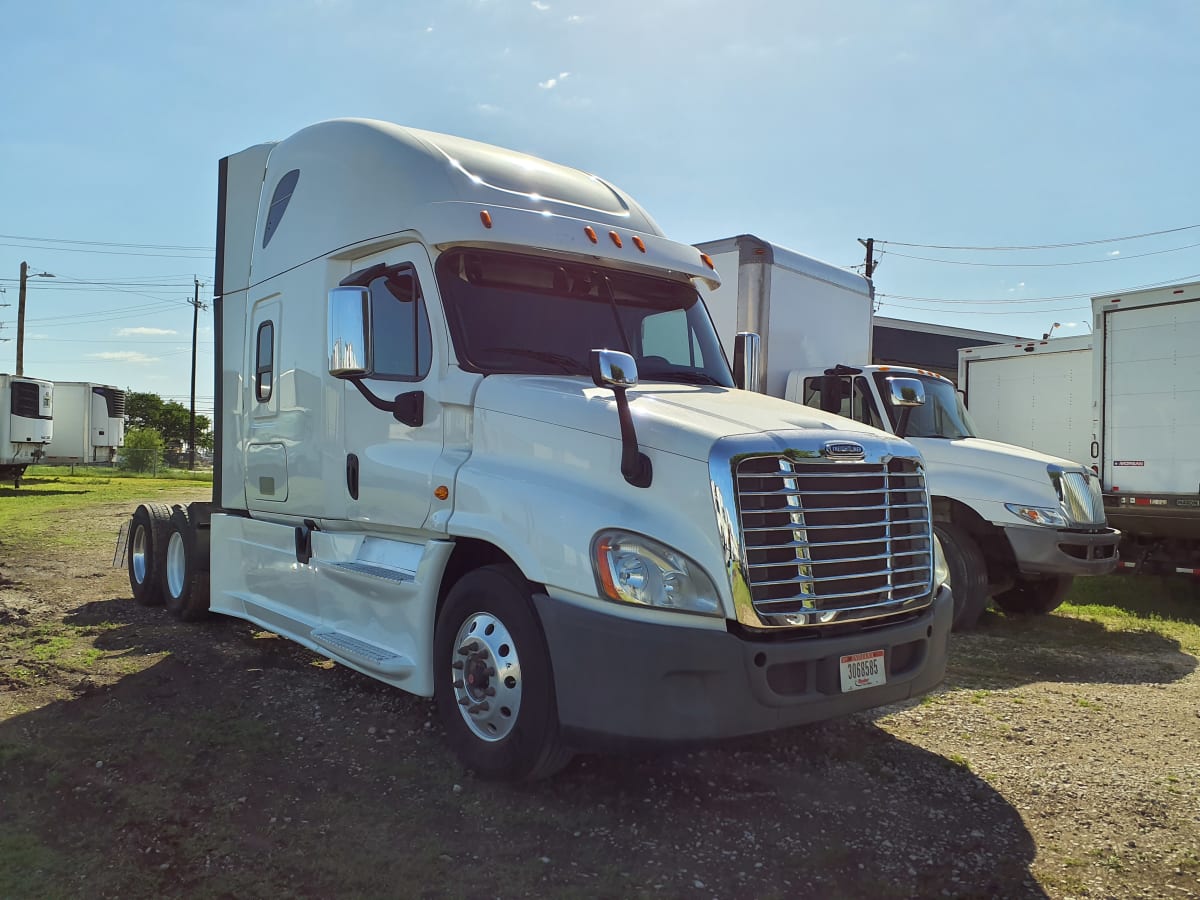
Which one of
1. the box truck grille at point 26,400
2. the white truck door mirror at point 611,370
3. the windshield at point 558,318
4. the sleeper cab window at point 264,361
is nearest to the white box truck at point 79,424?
the box truck grille at point 26,400

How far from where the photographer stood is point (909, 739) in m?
5.18

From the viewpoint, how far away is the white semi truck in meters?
3.75

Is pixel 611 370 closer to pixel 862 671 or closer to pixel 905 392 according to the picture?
pixel 862 671

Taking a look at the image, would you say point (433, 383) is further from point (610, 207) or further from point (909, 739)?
point (909, 739)

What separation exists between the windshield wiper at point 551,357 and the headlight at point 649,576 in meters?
1.31

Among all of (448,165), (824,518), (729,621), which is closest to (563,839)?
(729,621)

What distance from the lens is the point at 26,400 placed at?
25281 millimetres

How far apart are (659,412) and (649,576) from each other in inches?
31.0

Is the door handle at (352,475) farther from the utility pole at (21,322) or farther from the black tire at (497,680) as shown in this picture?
the utility pole at (21,322)

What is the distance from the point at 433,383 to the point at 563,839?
2.26 metres

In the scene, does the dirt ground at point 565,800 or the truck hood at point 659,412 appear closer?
the dirt ground at point 565,800

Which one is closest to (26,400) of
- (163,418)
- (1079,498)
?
(1079,498)

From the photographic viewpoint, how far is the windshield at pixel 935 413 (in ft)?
28.4

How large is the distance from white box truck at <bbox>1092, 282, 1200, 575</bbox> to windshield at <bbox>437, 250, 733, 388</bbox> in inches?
261
